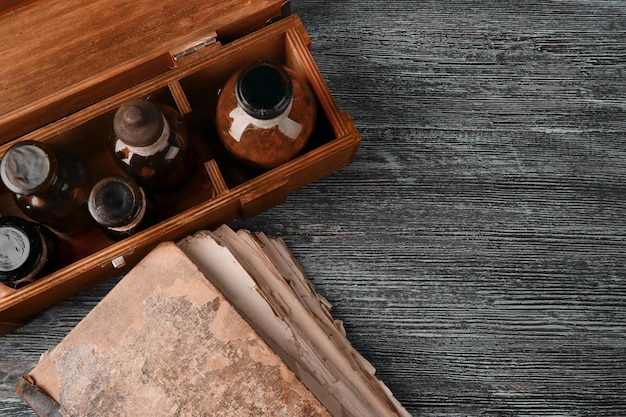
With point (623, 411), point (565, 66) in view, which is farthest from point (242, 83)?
point (623, 411)

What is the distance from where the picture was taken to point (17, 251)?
80cm

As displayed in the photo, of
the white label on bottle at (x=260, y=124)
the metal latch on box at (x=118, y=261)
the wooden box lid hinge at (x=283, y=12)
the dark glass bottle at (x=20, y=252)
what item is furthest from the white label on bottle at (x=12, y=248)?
the wooden box lid hinge at (x=283, y=12)

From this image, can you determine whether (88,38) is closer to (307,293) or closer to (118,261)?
(118,261)

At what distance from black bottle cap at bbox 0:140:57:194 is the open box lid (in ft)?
0.43

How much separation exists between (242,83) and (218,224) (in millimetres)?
277

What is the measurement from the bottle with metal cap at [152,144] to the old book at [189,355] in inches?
4.0

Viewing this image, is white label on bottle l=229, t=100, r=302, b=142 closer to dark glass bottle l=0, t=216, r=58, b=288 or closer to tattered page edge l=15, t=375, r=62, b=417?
dark glass bottle l=0, t=216, r=58, b=288

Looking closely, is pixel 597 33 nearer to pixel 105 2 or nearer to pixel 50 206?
pixel 105 2

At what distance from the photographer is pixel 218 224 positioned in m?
0.93

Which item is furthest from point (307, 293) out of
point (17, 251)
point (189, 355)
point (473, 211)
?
point (17, 251)

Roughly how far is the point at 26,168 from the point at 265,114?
1.05ft

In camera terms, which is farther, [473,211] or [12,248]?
[473,211]

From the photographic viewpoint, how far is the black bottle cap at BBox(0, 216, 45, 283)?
2.61 feet

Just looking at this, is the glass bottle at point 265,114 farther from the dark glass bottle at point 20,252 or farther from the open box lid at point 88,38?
the dark glass bottle at point 20,252
